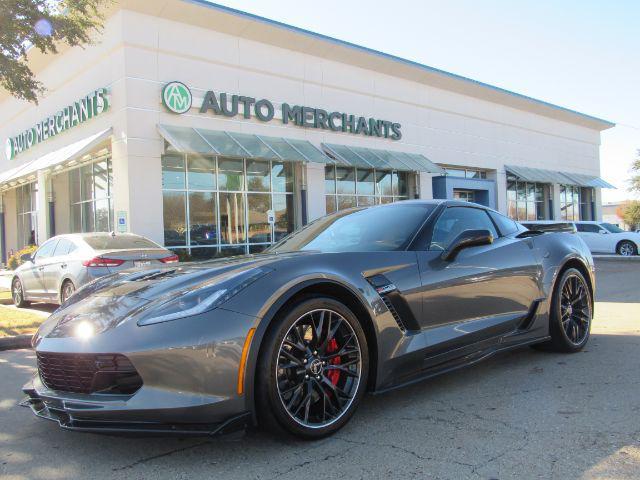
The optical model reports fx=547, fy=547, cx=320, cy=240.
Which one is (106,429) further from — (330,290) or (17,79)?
(17,79)

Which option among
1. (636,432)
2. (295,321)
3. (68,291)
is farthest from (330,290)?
(68,291)

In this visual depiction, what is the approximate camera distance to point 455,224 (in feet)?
14.8

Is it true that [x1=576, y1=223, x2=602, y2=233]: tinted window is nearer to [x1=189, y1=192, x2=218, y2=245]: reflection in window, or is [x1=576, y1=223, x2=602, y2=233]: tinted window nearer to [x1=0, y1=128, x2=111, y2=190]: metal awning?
[x1=189, y1=192, x2=218, y2=245]: reflection in window

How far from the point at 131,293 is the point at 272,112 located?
51.4ft

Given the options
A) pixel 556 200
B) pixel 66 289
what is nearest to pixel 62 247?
pixel 66 289

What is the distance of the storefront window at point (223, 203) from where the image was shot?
1656 centimetres

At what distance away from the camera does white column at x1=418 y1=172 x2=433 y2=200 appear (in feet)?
77.3

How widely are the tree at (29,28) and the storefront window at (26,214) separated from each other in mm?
13278

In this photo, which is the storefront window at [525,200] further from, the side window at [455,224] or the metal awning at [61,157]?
the side window at [455,224]

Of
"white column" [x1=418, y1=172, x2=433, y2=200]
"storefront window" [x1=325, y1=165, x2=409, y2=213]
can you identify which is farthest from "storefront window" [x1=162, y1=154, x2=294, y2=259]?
"white column" [x1=418, y1=172, x2=433, y2=200]

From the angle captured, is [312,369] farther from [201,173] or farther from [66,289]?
[201,173]

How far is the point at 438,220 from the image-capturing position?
14.1ft

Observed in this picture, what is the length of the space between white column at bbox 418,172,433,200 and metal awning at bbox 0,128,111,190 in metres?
13.0

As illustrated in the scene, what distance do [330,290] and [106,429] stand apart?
143 centimetres
